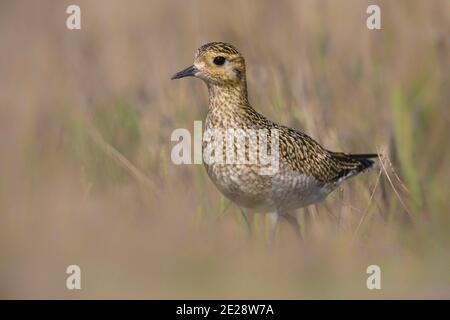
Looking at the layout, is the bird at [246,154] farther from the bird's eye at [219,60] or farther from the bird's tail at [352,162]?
the bird's tail at [352,162]

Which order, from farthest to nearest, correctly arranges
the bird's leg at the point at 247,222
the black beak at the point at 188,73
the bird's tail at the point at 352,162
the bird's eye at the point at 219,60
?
1. the bird's tail at the point at 352,162
2. the bird's leg at the point at 247,222
3. the bird's eye at the point at 219,60
4. the black beak at the point at 188,73

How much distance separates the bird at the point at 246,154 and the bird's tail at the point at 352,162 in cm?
31

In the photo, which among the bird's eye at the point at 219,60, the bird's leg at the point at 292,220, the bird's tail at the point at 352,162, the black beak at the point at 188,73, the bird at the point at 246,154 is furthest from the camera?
the bird's tail at the point at 352,162

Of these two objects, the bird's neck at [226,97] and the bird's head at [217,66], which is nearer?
the bird's head at [217,66]

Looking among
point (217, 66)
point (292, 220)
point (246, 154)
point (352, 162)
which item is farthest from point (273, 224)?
point (217, 66)

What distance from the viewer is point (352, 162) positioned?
25.6ft

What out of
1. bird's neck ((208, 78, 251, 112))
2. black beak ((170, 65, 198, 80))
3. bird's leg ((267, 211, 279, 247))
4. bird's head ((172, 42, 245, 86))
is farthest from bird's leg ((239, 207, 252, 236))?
black beak ((170, 65, 198, 80))

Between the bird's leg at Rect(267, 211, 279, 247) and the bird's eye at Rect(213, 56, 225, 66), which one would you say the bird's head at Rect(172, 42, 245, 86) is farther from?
the bird's leg at Rect(267, 211, 279, 247)

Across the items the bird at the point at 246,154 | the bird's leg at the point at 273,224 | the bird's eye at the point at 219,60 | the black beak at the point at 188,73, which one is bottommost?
the bird's leg at the point at 273,224

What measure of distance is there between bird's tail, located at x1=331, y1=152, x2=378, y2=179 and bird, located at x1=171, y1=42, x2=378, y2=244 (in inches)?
12.3

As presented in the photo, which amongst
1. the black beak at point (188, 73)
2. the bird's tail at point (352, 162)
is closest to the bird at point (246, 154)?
the black beak at point (188, 73)

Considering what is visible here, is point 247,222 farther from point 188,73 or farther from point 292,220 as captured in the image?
point 188,73

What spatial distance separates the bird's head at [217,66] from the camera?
22.4ft

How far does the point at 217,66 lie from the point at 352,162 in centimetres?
159
